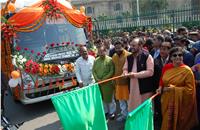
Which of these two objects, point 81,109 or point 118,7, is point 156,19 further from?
point 118,7

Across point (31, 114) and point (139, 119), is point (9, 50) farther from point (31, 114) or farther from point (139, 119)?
point (139, 119)

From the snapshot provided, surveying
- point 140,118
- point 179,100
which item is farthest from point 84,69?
point 140,118

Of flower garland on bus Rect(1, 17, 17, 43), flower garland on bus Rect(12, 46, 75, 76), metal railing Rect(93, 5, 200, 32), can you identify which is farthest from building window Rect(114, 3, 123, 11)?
flower garland on bus Rect(1, 17, 17, 43)

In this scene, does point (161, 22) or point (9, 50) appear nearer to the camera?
point (9, 50)

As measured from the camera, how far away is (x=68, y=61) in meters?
7.61

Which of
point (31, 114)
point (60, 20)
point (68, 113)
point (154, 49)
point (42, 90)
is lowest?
point (31, 114)

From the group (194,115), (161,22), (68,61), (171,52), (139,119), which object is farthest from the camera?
(161,22)

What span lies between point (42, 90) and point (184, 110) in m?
3.83

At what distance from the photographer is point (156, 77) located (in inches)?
198

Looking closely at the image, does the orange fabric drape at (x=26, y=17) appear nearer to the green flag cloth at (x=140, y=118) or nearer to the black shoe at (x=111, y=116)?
the black shoe at (x=111, y=116)

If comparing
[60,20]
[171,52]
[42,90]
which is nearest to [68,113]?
[171,52]

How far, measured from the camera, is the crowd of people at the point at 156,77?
4.25 m

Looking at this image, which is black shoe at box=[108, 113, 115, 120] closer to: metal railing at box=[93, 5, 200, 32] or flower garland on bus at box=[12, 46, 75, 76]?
flower garland on bus at box=[12, 46, 75, 76]

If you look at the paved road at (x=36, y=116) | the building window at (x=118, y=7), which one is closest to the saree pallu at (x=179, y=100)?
the paved road at (x=36, y=116)
